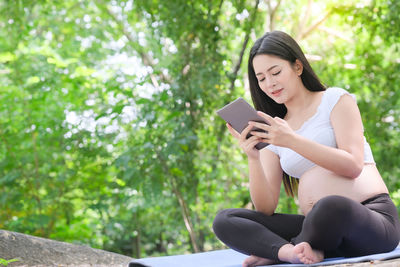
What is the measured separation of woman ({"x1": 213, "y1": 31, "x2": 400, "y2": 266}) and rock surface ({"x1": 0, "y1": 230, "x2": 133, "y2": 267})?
50.2 inches

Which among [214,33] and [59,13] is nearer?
[214,33]

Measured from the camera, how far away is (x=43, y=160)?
16.2 ft

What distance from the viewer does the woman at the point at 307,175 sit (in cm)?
199

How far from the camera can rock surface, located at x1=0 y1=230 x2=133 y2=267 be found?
303 cm

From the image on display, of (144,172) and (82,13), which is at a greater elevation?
(82,13)

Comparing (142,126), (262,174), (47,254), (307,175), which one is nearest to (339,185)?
(307,175)

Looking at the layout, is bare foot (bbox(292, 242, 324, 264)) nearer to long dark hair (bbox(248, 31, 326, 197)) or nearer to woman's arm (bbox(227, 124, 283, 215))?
woman's arm (bbox(227, 124, 283, 215))

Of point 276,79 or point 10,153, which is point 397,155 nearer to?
point 276,79

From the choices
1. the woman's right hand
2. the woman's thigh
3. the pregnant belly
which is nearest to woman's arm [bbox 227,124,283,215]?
the woman's right hand

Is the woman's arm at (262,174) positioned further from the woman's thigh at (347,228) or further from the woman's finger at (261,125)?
the woman's thigh at (347,228)

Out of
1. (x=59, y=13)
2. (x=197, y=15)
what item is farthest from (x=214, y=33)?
(x=59, y=13)

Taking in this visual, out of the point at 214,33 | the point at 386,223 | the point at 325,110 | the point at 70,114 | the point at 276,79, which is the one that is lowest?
the point at 386,223

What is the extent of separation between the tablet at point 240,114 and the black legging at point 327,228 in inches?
16.2

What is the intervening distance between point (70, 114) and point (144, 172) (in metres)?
1.02
